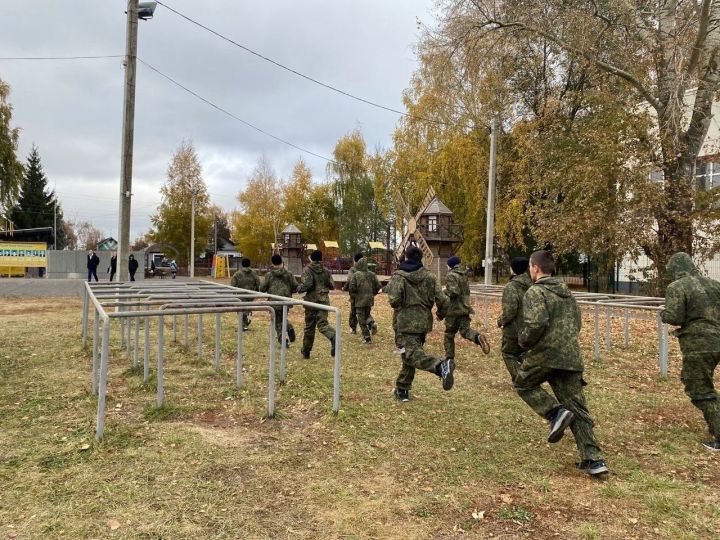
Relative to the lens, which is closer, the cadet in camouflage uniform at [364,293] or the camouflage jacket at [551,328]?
the camouflage jacket at [551,328]

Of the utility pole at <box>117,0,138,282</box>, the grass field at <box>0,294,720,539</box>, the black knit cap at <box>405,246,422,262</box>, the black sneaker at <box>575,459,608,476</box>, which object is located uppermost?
the utility pole at <box>117,0,138,282</box>

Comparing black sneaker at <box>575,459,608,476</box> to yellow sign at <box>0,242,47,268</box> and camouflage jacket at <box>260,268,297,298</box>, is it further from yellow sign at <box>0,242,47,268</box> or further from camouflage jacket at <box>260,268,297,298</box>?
yellow sign at <box>0,242,47,268</box>

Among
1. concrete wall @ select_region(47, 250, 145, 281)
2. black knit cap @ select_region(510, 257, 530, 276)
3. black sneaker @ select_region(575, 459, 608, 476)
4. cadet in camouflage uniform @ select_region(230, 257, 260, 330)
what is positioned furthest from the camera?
concrete wall @ select_region(47, 250, 145, 281)

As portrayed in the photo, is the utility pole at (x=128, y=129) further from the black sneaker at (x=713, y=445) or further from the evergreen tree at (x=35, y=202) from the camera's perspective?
the evergreen tree at (x=35, y=202)

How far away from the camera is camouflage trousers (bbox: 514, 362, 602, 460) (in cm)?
416

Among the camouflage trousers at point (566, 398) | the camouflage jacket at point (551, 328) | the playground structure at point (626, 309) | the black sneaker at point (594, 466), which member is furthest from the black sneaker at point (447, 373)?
the playground structure at point (626, 309)

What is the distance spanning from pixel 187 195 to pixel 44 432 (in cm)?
3649

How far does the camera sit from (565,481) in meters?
4.05

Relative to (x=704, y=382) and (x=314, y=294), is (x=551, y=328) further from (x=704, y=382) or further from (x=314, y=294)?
(x=314, y=294)

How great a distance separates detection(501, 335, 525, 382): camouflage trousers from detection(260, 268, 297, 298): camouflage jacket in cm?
467

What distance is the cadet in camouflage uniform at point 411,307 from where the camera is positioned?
6.05 meters

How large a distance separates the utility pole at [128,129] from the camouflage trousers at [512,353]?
9035mm

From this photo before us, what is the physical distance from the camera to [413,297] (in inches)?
244

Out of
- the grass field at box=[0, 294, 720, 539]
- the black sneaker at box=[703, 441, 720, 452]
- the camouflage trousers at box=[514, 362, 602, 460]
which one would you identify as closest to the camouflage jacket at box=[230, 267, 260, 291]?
the grass field at box=[0, 294, 720, 539]
